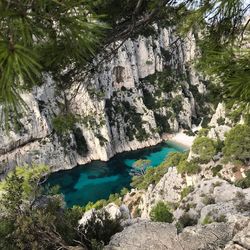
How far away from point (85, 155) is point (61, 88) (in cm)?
6363

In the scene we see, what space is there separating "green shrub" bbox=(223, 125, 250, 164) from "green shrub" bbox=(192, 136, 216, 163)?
4.89ft

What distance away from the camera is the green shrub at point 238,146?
32.4 metres

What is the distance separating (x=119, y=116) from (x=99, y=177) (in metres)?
21.4

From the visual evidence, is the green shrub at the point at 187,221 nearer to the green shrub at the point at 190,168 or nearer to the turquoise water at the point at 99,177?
the green shrub at the point at 190,168

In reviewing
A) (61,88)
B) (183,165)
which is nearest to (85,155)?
(183,165)

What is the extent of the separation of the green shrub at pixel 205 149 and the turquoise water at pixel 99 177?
53.5ft

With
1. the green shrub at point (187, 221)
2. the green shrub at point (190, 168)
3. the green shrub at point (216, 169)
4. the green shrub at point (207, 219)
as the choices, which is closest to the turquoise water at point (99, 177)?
the green shrub at point (190, 168)

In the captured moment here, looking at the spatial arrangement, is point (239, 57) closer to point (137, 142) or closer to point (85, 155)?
point (85, 155)

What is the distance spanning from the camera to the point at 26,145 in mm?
60906

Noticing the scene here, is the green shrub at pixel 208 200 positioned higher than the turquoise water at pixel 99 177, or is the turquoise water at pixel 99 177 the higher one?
the turquoise water at pixel 99 177

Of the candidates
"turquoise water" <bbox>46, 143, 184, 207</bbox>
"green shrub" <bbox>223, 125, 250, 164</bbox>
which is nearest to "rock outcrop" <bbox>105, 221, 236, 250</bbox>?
"green shrub" <bbox>223, 125, 250, 164</bbox>

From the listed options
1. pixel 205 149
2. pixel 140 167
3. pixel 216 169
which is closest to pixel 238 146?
pixel 216 169

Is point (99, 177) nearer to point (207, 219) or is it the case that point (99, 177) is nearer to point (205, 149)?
point (205, 149)

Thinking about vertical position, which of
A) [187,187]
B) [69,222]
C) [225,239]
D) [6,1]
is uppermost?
[6,1]
